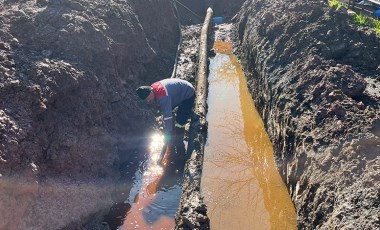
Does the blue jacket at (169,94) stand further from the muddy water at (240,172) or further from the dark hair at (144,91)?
the muddy water at (240,172)

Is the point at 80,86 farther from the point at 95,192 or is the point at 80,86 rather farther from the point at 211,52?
the point at 211,52

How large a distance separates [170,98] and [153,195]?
2043mm

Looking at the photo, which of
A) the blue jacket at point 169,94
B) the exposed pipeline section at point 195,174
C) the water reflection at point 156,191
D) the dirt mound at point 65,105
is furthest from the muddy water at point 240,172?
the dirt mound at point 65,105

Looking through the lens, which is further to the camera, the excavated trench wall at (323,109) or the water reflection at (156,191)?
the water reflection at (156,191)

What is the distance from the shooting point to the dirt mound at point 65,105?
202 inches

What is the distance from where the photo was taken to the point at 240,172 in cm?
749

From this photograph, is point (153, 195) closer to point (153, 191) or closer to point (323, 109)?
point (153, 191)

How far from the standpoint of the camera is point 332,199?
5023 mm

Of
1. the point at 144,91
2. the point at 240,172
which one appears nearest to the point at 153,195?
the point at 240,172

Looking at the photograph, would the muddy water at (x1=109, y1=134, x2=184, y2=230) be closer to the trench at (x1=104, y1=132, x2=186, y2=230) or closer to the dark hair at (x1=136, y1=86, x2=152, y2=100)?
the trench at (x1=104, y1=132, x2=186, y2=230)

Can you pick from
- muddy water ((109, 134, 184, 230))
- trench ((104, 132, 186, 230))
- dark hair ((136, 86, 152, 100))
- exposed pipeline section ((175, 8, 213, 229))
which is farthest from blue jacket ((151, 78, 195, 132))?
muddy water ((109, 134, 184, 230))

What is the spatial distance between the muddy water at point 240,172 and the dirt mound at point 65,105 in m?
1.81

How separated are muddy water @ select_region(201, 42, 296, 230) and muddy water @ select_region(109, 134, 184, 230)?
0.64m

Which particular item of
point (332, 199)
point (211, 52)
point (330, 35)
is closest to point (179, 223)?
point (332, 199)
